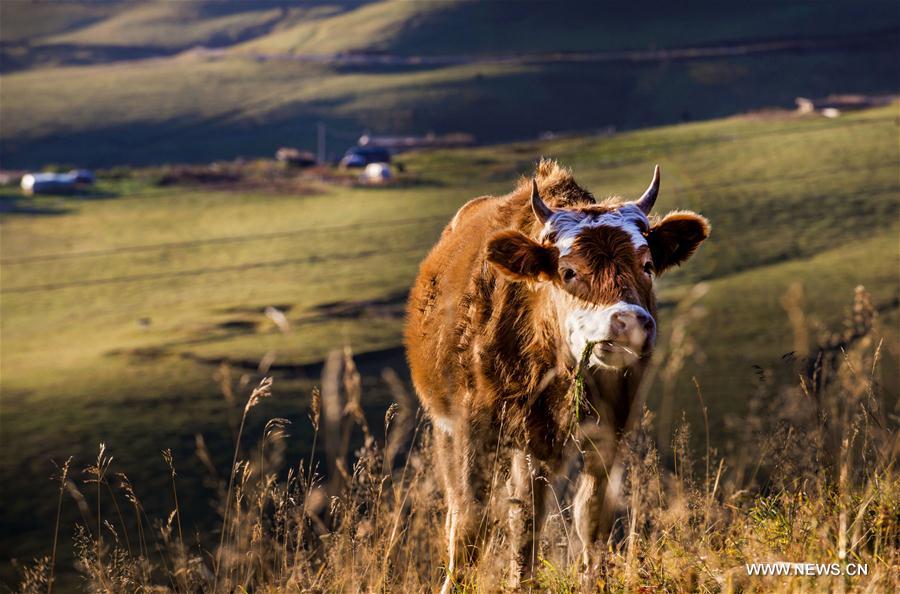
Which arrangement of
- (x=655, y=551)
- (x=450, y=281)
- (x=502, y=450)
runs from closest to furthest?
(x=655, y=551) < (x=502, y=450) < (x=450, y=281)

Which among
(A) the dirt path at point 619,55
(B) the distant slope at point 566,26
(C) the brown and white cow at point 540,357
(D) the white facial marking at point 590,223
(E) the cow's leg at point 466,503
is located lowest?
(E) the cow's leg at point 466,503

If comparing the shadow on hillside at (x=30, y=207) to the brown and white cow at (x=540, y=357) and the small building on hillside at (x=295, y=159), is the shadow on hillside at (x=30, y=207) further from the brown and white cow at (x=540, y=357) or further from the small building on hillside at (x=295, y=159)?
the brown and white cow at (x=540, y=357)

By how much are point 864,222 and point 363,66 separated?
73.7 metres

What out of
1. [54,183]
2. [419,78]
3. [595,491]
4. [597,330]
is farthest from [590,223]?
[419,78]

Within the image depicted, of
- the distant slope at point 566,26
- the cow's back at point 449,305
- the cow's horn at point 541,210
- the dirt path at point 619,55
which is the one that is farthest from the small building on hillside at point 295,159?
the cow's horn at point 541,210

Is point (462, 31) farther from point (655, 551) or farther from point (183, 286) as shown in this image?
point (655, 551)

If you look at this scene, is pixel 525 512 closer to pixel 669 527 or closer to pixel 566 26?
pixel 669 527

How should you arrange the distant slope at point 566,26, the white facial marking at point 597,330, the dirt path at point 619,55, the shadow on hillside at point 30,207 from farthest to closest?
the distant slope at point 566,26 < the dirt path at point 619,55 < the shadow on hillside at point 30,207 < the white facial marking at point 597,330

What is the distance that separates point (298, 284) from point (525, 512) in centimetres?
2476

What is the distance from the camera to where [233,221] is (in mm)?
39031

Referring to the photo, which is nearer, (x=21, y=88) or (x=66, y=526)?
(x=66, y=526)

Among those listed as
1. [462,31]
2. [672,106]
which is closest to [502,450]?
[672,106]

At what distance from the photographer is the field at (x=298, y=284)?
16.3 m

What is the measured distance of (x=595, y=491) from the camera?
4562 millimetres
